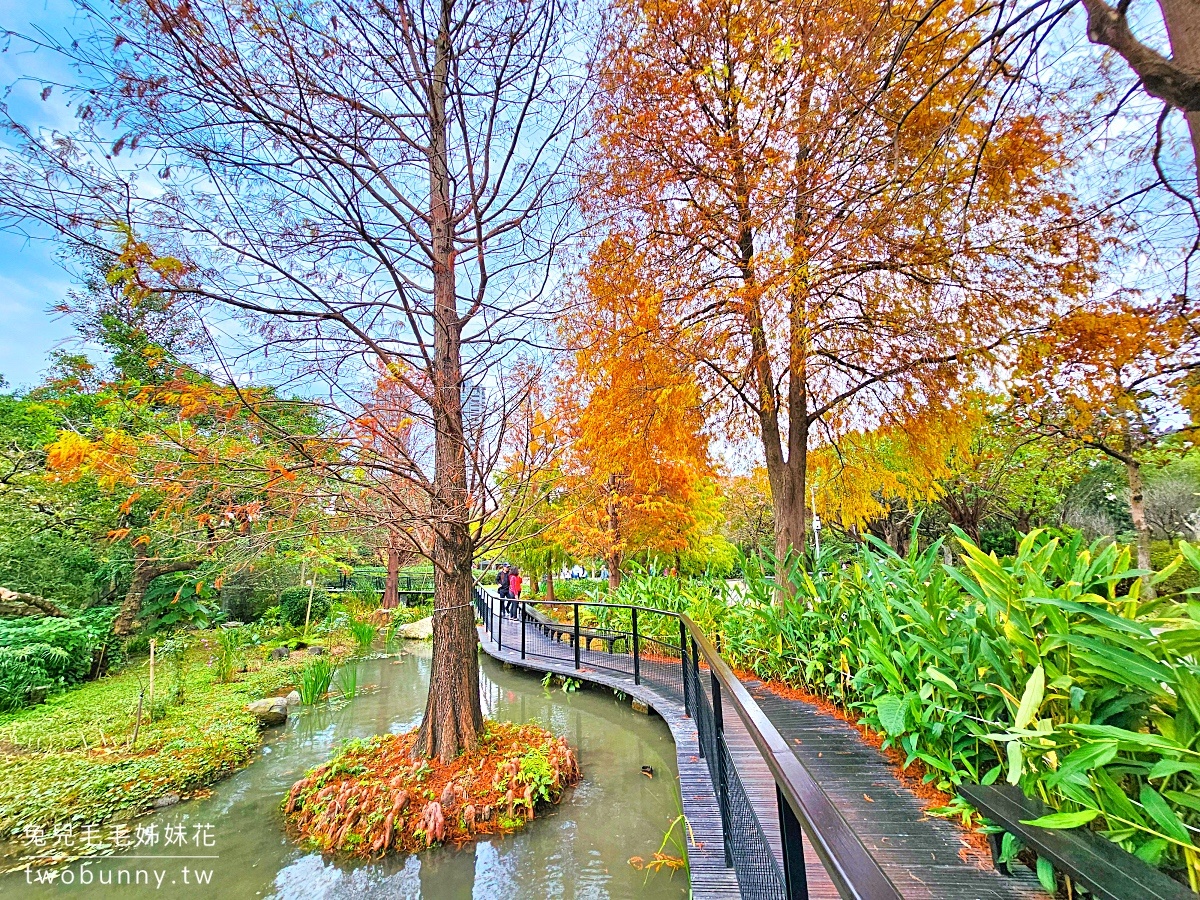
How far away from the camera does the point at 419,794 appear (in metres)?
3.79

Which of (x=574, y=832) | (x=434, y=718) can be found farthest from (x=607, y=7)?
(x=574, y=832)

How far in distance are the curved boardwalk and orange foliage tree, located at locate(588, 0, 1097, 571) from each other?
2.40m

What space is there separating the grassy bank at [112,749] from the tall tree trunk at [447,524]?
7.73 feet

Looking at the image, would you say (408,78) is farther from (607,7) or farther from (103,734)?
(103,734)

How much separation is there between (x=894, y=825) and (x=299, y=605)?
555 inches

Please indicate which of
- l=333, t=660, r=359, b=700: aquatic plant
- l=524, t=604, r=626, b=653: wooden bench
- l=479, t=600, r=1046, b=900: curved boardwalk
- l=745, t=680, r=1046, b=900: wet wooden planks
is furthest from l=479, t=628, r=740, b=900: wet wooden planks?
l=333, t=660, r=359, b=700: aquatic plant

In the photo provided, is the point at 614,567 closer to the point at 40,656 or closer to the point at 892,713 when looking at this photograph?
the point at 892,713

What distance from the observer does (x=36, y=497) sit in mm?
7797

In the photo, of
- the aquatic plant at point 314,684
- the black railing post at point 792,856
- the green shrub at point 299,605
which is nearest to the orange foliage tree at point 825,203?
the black railing post at point 792,856

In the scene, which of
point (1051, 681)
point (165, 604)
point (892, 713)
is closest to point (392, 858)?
point (892, 713)

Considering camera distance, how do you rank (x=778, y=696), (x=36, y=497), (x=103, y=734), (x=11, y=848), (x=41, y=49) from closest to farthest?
(x=41, y=49) → (x=11, y=848) → (x=778, y=696) → (x=103, y=734) → (x=36, y=497)

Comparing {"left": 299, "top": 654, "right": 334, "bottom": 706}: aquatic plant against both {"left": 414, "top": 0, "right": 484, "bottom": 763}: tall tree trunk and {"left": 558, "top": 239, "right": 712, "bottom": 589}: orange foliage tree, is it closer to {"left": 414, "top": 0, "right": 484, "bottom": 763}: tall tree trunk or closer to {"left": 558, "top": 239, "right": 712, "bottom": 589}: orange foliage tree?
{"left": 414, "top": 0, "right": 484, "bottom": 763}: tall tree trunk

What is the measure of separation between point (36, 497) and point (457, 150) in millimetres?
9073

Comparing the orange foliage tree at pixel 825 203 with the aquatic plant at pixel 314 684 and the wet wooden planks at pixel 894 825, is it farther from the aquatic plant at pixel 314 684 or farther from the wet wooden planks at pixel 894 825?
the aquatic plant at pixel 314 684
